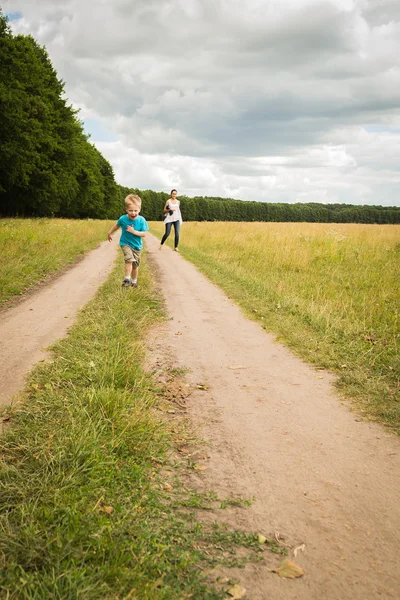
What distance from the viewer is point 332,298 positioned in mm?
8500

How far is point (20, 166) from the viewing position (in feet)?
92.8

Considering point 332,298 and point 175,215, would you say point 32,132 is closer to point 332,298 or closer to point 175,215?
point 175,215

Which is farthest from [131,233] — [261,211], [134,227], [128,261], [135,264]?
[261,211]

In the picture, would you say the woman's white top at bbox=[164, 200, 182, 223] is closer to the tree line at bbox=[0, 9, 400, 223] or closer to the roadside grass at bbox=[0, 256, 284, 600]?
the roadside grass at bbox=[0, 256, 284, 600]

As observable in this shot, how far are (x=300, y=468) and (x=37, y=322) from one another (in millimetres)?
4926

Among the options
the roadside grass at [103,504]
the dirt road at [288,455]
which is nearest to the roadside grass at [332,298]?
the dirt road at [288,455]

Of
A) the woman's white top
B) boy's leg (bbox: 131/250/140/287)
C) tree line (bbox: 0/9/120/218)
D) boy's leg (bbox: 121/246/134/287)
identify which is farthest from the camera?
tree line (bbox: 0/9/120/218)

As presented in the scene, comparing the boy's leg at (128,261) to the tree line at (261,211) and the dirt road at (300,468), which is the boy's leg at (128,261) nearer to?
the dirt road at (300,468)

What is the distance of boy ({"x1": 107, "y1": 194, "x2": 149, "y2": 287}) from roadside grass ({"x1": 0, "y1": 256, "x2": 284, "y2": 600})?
440 cm

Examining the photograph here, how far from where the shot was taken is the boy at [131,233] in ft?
25.0

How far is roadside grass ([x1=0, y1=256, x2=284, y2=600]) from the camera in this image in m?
1.79

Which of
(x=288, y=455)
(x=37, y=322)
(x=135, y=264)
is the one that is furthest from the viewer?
(x=135, y=264)

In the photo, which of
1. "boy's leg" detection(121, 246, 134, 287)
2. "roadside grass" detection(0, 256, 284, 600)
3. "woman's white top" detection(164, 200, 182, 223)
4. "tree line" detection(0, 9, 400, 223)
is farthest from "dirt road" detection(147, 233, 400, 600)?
"tree line" detection(0, 9, 400, 223)

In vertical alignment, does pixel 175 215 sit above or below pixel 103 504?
above
